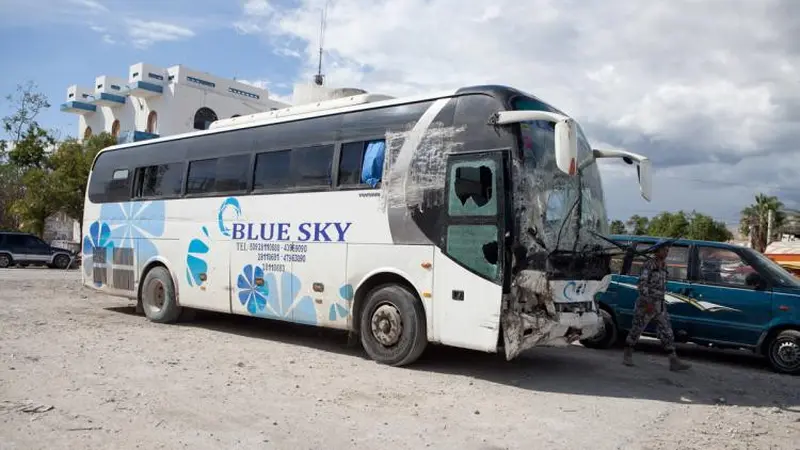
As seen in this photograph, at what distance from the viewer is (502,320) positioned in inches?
279

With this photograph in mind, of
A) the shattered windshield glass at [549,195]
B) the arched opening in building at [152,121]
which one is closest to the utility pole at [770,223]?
the arched opening in building at [152,121]

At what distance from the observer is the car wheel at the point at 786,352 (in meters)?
9.09

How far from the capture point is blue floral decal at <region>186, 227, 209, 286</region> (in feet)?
35.2

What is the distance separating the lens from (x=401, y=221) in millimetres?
8023

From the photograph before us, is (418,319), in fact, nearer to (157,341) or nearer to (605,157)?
(605,157)

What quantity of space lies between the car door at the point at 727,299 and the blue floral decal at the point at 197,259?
312 inches

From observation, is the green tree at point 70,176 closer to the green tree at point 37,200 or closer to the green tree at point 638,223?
the green tree at point 37,200

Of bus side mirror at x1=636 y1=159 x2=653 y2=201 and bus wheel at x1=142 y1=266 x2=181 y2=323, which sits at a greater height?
bus side mirror at x1=636 y1=159 x2=653 y2=201

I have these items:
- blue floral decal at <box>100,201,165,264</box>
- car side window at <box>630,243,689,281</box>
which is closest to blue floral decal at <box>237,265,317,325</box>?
blue floral decal at <box>100,201,165,264</box>

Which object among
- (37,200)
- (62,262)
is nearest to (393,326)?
(62,262)

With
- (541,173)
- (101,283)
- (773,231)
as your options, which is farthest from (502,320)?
(773,231)

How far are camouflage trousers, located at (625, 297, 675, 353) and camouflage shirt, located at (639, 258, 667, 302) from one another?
0.07 meters

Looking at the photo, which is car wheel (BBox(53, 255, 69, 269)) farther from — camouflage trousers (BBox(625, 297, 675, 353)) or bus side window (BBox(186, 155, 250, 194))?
camouflage trousers (BBox(625, 297, 675, 353))

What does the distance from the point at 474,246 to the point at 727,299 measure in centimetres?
477
